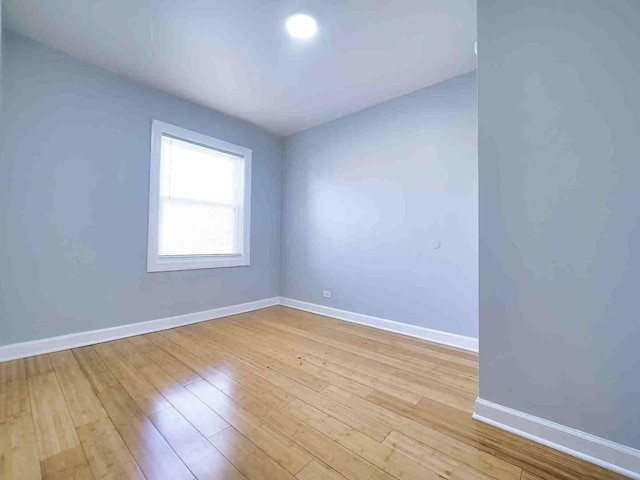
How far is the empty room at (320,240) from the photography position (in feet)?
3.82

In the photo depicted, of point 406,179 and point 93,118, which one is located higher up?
point 93,118

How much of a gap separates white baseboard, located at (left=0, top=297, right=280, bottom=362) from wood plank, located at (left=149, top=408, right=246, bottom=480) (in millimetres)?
1561

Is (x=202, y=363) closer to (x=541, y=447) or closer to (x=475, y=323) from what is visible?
(x=541, y=447)

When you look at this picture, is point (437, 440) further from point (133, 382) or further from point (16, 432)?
point (16, 432)

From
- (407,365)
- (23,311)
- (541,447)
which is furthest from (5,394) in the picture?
Result: (541,447)

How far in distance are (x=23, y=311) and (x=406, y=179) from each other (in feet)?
12.3

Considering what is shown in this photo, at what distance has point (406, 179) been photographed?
9.27ft

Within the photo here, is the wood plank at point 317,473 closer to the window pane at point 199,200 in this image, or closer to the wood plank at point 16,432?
the wood plank at point 16,432

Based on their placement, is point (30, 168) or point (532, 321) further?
point (30, 168)

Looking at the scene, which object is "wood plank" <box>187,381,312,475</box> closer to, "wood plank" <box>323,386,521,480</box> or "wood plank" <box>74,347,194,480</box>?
"wood plank" <box>74,347,194,480</box>

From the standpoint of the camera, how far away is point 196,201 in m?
3.22

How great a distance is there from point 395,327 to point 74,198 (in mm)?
3460

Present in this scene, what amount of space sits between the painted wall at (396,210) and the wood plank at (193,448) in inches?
85.8

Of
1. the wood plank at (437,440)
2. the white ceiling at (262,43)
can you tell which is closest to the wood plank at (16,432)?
the wood plank at (437,440)
